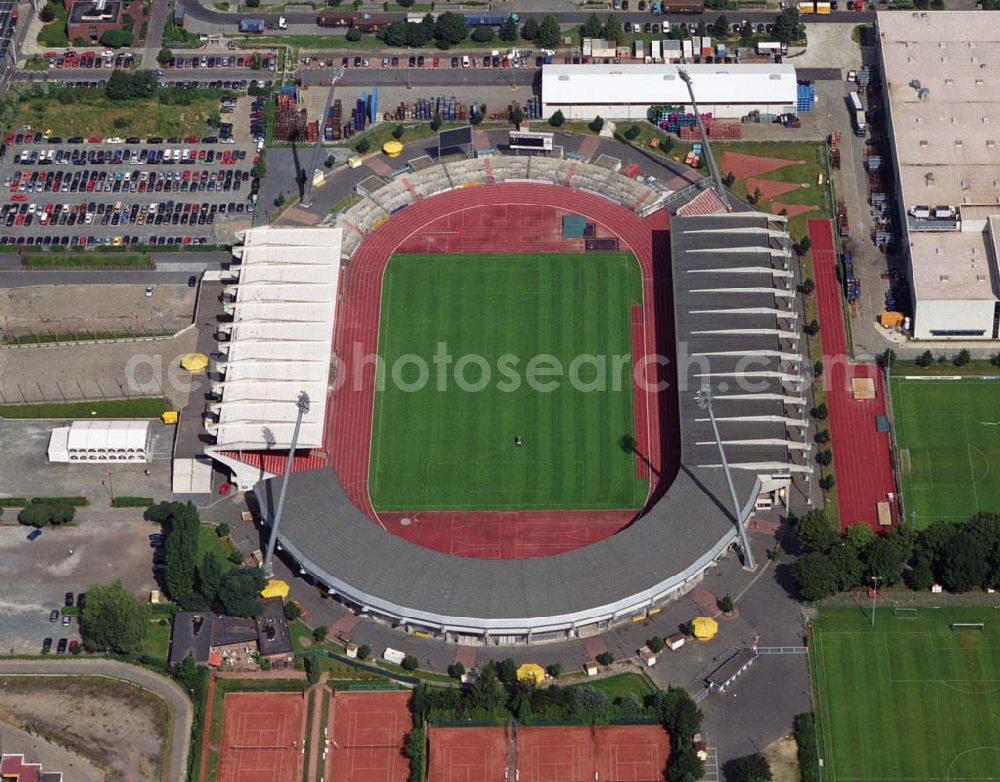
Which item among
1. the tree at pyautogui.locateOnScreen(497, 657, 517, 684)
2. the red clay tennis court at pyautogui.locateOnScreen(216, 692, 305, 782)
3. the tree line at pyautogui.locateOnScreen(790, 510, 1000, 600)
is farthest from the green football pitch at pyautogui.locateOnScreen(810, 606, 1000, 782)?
the red clay tennis court at pyautogui.locateOnScreen(216, 692, 305, 782)

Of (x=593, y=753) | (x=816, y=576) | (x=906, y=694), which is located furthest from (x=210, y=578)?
(x=906, y=694)

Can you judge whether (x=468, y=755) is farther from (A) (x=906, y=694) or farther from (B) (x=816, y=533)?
(A) (x=906, y=694)

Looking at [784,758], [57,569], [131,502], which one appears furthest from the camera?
[131,502]

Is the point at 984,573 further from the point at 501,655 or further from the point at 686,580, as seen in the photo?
the point at 501,655

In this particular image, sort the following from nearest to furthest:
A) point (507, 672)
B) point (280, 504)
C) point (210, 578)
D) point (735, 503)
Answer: point (507, 672)
point (210, 578)
point (735, 503)
point (280, 504)

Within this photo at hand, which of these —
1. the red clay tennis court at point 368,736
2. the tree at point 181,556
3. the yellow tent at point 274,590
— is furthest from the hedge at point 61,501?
the red clay tennis court at point 368,736

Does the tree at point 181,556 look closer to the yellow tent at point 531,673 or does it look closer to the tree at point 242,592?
A: the tree at point 242,592
